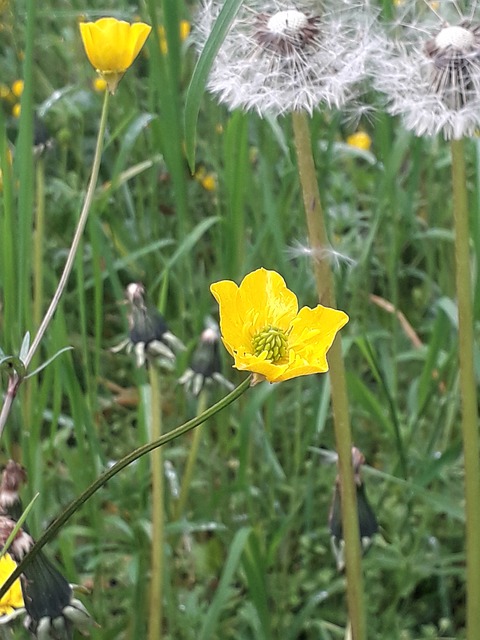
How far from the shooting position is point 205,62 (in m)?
0.50

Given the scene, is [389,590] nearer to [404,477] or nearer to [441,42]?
[404,477]

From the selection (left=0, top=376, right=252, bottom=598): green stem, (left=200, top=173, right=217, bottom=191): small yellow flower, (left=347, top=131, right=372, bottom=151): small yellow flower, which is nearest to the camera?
(left=0, top=376, right=252, bottom=598): green stem

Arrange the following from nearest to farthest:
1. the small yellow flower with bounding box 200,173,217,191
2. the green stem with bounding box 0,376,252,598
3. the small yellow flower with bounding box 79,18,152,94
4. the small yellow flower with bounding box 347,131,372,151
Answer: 1. the green stem with bounding box 0,376,252,598
2. the small yellow flower with bounding box 79,18,152,94
3. the small yellow flower with bounding box 200,173,217,191
4. the small yellow flower with bounding box 347,131,372,151

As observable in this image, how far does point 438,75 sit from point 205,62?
0.71ft

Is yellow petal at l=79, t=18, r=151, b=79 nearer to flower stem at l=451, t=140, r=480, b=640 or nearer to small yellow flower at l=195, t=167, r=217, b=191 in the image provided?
flower stem at l=451, t=140, r=480, b=640

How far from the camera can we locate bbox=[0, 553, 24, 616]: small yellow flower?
1.90ft

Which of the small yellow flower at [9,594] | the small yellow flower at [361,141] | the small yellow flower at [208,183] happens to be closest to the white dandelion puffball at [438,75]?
the small yellow flower at [9,594]

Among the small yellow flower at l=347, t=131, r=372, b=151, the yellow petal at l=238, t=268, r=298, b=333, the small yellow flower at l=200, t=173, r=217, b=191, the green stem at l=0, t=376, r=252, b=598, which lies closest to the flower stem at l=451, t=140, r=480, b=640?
the yellow petal at l=238, t=268, r=298, b=333

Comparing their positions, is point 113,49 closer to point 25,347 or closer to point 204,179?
point 25,347

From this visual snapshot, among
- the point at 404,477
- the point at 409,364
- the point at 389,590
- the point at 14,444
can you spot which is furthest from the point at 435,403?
the point at 14,444

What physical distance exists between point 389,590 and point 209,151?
2.03 ft

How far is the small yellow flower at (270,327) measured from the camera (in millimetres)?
470

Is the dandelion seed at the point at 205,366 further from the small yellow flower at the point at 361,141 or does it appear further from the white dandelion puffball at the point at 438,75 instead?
the small yellow flower at the point at 361,141

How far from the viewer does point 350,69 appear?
0.64 meters
